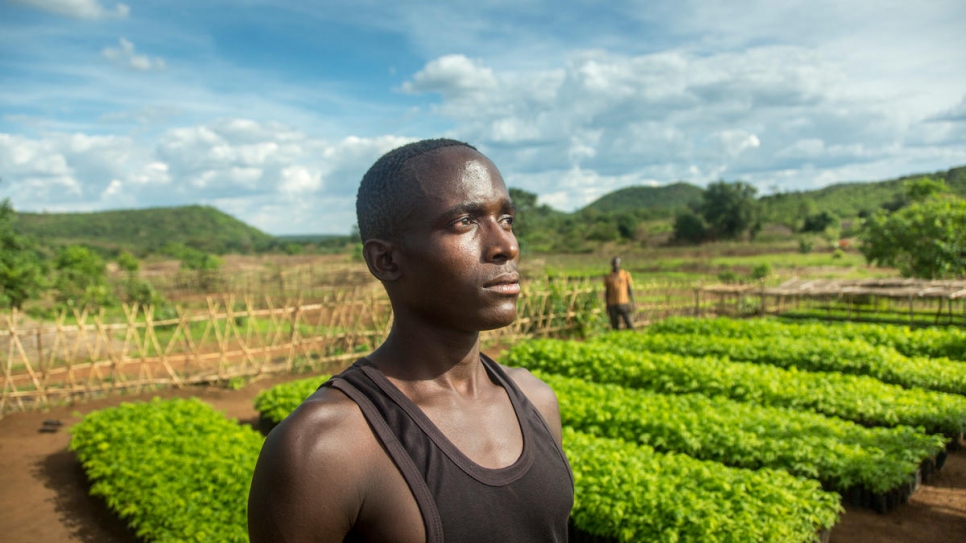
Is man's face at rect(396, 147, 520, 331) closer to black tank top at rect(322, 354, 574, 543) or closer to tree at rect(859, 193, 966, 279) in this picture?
black tank top at rect(322, 354, 574, 543)

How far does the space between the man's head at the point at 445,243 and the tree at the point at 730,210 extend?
5644 centimetres

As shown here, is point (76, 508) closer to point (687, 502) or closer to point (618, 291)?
point (687, 502)

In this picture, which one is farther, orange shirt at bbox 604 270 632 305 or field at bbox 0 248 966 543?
orange shirt at bbox 604 270 632 305

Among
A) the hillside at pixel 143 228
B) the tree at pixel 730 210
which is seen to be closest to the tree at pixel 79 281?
the tree at pixel 730 210

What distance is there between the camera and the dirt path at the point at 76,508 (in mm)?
5730

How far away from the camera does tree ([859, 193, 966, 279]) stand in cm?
2178

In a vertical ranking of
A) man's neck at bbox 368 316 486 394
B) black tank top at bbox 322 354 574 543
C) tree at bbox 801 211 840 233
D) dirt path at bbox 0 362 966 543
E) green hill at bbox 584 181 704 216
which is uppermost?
green hill at bbox 584 181 704 216

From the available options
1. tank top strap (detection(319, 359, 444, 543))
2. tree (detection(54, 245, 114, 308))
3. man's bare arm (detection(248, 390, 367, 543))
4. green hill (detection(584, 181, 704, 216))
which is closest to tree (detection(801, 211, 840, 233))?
tree (detection(54, 245, 114, 308))

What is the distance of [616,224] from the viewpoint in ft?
209

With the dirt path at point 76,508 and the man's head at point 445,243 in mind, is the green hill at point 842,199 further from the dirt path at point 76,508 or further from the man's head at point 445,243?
the man's head at point 445,243

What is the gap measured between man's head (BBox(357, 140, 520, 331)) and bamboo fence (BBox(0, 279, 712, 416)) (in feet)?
36.9

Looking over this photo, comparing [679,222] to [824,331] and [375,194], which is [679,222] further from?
[375,194]

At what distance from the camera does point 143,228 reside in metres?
95.3

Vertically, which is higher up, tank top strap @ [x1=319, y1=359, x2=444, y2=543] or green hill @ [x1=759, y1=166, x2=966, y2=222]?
green hill @ [x1=759, y1=166, x2=966, y2=222]
